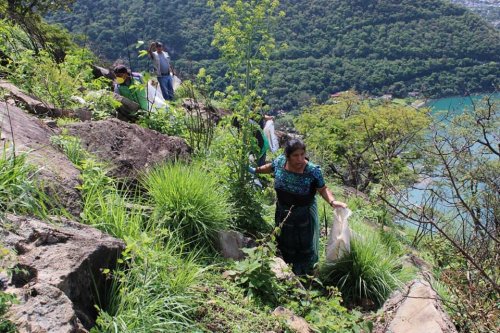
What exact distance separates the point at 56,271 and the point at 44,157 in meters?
1.50

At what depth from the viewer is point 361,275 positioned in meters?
4.87

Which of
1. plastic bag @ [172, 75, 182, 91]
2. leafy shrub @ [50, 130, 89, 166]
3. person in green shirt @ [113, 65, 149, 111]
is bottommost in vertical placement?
plastic bag @ [172, 75, 182, 91]

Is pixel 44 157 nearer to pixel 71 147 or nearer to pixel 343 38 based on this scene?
pixel 71 147

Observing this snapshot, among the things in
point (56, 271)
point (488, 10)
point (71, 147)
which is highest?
point (488, 10)

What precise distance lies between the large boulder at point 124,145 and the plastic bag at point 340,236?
6.27 feet

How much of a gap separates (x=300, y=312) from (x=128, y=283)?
4.80 ft

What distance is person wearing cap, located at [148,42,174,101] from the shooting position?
31.6 ft

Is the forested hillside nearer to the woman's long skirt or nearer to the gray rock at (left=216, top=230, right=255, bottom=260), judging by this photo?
the woman's long skirt

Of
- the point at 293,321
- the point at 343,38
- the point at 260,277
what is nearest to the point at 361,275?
the point at 260,277

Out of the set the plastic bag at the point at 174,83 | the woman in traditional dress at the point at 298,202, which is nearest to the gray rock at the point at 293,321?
the woman in traditional dress at the point at 298,202

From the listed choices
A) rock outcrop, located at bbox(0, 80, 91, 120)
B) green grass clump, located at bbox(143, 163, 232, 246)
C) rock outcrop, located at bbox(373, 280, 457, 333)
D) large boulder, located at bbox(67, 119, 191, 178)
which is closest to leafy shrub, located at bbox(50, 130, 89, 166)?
large boulder, located at bbox(67, 119, 191, 178)

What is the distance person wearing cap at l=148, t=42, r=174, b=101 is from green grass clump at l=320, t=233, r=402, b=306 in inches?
243

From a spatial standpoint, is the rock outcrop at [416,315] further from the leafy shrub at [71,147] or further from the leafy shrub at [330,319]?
the leafy shrub at [71,147]

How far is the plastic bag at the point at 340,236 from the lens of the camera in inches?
185
